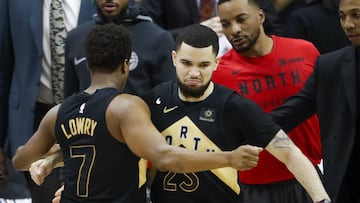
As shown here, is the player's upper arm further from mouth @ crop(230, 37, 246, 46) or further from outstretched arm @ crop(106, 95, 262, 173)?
mouth @ crop(230, 37, 246, 46)

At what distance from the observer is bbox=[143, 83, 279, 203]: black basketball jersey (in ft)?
17.3

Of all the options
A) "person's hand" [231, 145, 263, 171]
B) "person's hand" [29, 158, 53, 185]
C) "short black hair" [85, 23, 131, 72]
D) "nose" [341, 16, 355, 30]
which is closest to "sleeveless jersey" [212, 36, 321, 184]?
"nose" [341, 16, 355, 30]

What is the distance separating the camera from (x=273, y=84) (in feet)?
20.4

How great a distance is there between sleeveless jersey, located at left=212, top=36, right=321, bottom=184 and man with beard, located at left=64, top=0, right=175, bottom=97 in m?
0.44

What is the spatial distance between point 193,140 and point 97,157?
1.67ft

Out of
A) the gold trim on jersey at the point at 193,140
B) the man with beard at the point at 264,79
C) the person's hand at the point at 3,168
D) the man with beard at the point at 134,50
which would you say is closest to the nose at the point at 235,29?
the man with beard at the point at 264,79

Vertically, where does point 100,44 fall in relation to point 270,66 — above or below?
above

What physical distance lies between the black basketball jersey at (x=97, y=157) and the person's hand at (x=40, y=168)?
25 centimetres

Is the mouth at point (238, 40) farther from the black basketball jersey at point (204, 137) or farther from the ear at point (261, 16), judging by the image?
the black basketball jersey at point (204, 137)

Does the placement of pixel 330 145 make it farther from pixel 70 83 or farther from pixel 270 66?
pixel 70 83

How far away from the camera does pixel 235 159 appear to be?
4660mm

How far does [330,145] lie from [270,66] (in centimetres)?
80

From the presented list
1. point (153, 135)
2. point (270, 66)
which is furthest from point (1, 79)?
point (153, 135)

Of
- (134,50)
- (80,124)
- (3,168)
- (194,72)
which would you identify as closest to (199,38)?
(194,72)
